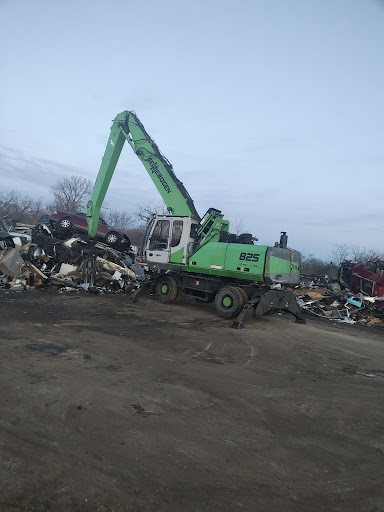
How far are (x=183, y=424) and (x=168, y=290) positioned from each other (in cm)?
820

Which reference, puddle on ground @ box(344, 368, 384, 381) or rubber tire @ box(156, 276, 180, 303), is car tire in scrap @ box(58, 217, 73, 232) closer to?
rubber tire @ box(156, 276, 180, 303)

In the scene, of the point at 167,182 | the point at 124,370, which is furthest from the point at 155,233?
the point at 124,370

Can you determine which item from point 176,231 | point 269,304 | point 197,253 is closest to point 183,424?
point 269,304

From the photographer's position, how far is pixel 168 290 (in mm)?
12000

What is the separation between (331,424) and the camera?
4.23m

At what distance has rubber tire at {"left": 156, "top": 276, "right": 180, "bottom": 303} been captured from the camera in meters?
11.9

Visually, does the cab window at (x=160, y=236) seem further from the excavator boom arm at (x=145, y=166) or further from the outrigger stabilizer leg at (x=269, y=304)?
the outrigger stabilizer leg at (x=269, y=304)

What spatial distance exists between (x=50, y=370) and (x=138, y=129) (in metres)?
9.83

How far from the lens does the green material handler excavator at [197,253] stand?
32.9 feet

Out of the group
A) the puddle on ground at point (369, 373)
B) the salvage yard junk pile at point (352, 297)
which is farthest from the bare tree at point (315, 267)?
the puddle on ground at point (369, 373)

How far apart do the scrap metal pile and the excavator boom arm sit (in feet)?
20.1

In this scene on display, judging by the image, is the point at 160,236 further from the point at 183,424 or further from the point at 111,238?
the point at 183,424

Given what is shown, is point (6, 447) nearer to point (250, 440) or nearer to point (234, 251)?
point (250, 440)

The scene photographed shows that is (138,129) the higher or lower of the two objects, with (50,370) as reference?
higher
